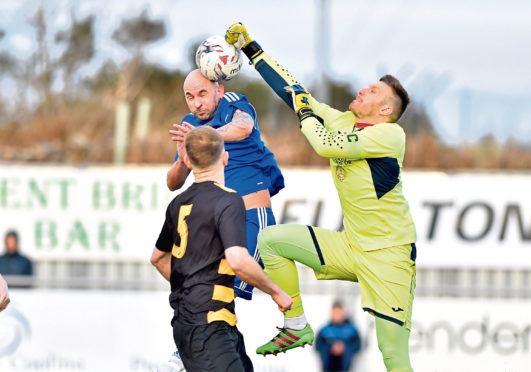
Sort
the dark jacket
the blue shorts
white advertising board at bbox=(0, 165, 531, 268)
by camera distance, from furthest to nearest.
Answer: white advertising board at bbox=(0, 165, 531, 268) < the dark jacket < the blue shorts

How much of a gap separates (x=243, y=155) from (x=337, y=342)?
6.59 meters

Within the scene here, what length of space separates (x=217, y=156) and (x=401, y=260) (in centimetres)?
171

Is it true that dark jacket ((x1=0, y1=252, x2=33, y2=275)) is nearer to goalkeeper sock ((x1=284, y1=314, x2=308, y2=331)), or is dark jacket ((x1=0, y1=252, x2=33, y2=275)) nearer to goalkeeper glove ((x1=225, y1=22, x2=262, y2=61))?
goalkeeper glove ((x1=225, y1=22, x2=262, y2=61))

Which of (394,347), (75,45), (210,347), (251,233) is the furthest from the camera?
(75,45)

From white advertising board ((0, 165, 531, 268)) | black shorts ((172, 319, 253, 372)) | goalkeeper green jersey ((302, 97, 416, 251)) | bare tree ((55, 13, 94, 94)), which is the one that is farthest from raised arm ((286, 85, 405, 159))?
bare tree ((55, 13, 94, 94))

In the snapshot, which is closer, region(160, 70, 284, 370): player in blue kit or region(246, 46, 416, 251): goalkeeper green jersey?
region(246, 46, 416, 251): goalkeeper green jersey

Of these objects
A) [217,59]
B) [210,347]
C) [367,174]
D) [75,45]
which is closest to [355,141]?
[367,174]

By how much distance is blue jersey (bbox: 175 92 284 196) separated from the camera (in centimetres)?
728

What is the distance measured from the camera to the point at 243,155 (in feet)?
24.4

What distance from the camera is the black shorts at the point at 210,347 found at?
6152 mm

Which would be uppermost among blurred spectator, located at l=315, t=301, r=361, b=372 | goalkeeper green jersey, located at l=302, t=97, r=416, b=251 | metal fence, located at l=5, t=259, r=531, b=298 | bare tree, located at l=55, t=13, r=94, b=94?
bare tree, located at l=55, t=13, r=94, b=94

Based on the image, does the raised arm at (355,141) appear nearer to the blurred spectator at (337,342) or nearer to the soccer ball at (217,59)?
the soccer ball at (217,59)

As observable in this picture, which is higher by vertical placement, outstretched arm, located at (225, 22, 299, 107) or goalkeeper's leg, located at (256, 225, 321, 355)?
outstretched arm, located at (225, 22, 299, 107)

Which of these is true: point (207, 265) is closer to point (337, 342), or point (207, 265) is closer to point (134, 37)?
point (337, 342)
